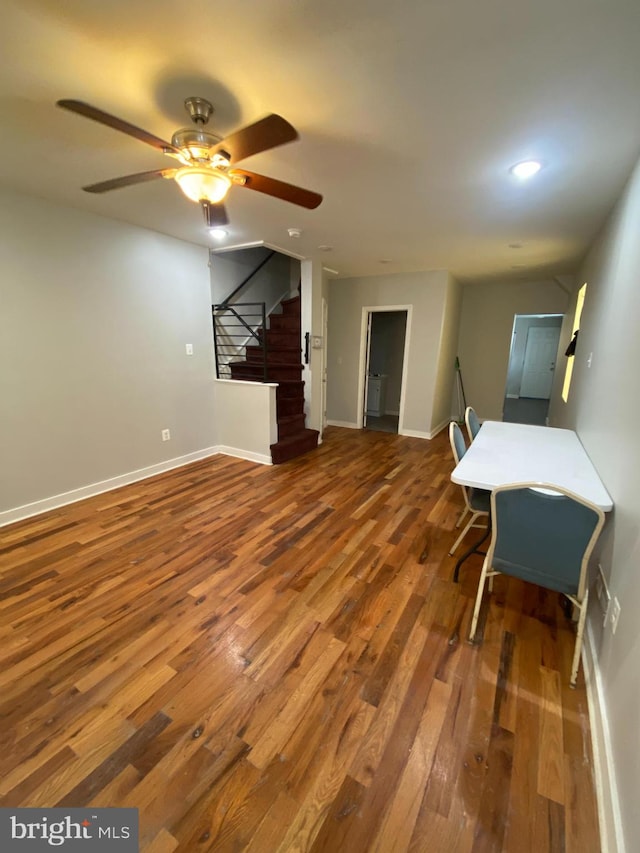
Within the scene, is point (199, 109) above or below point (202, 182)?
above

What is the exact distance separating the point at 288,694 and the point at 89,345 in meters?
3.08

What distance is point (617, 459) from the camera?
1574 mm

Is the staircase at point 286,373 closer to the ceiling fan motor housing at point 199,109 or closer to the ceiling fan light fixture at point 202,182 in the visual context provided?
the ceiling fan light fixture at point 202,182

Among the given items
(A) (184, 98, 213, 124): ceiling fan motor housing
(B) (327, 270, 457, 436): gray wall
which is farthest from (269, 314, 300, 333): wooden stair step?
(A) (184, 98, 213, 124): ceiling fan motor housing

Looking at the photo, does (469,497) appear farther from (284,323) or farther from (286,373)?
(284,323)

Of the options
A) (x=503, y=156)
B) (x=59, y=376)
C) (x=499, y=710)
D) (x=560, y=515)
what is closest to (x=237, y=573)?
(x=499, y=710)

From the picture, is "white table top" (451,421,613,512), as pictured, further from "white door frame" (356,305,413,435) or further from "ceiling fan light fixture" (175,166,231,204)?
"white door frame" (356,305,413,435)

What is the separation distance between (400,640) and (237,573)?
3.41 feet

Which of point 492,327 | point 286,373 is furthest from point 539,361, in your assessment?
point 286,373

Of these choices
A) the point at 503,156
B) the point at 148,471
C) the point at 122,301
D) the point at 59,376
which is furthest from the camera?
the point at 148,471

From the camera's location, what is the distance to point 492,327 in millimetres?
5930

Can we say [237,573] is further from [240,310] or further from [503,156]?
[240,310]

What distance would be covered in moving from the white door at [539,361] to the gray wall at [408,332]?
5.79 metres

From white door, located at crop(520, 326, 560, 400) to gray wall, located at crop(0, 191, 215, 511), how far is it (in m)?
8.77
